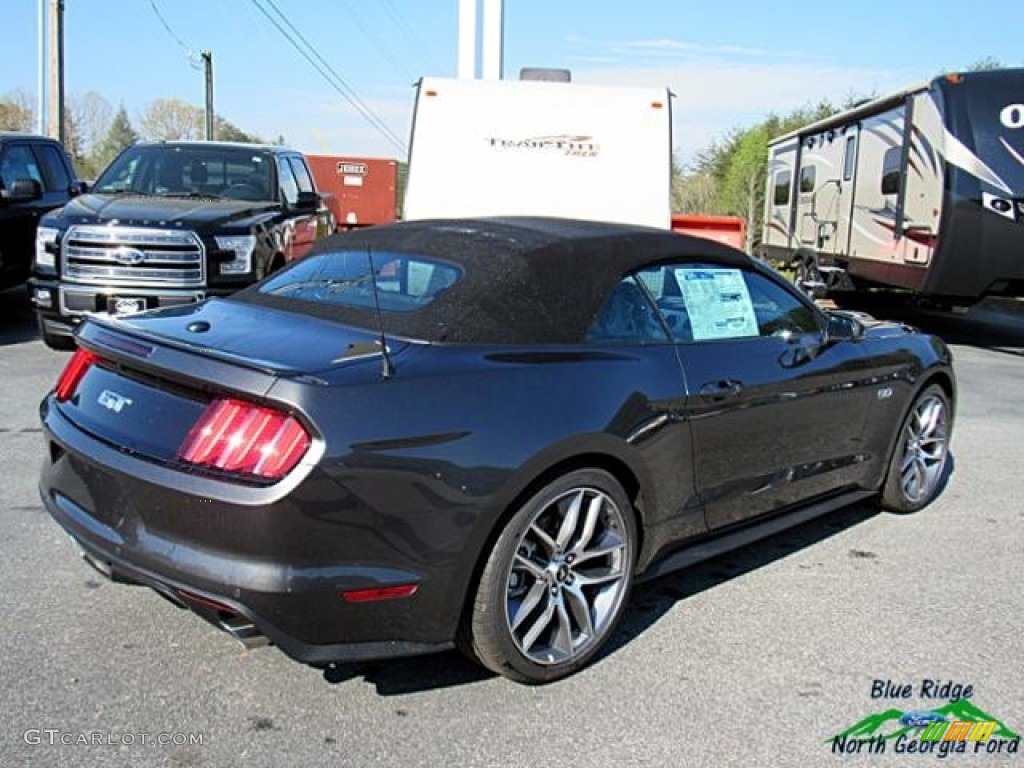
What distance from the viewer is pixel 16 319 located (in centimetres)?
1073

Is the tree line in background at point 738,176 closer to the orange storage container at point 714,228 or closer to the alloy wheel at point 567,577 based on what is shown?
the orange storage container at point 714,228

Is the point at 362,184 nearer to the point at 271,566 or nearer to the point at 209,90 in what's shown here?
the point at 209,90

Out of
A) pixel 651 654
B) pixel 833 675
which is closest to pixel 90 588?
pixel 651 654

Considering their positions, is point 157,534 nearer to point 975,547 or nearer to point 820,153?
point 975,547

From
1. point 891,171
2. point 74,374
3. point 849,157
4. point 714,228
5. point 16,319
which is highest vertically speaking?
point 849,157

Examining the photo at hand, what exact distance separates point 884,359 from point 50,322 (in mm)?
6507

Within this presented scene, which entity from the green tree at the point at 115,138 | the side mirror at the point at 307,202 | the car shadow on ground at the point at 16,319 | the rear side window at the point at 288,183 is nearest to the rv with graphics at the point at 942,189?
the side mirror at the point at 307,202

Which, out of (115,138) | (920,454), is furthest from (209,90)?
(115,138)

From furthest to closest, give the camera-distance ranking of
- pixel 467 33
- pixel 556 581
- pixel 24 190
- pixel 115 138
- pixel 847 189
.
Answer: pixel 115 138 < pixel 467 33 < pixel 847 189 < pixel 24 190 < pixel 556 581

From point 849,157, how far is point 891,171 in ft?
6.62

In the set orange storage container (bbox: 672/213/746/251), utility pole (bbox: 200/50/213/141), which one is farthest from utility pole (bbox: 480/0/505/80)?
utility pole (bbox: 200/50/213/141)

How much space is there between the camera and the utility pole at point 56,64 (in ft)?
75.4

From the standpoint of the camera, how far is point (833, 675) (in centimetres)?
347

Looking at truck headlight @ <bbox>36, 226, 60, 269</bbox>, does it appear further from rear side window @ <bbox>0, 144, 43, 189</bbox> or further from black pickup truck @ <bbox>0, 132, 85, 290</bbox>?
rear side window @ <bbox>0, 144, 43, 189</bbox>
